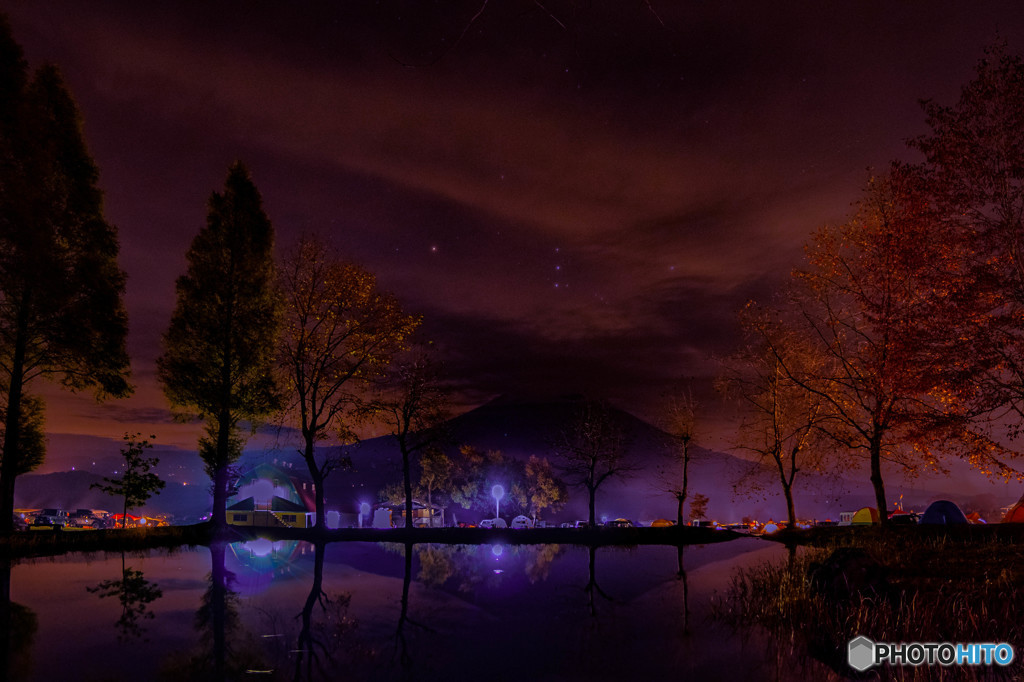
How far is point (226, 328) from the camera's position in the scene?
87.7ft

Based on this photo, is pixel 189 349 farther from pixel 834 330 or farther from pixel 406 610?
pixel 834 330

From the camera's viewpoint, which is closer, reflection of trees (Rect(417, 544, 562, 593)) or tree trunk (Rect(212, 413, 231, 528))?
reflection of trees (Rect(417, 544, 562, 593))

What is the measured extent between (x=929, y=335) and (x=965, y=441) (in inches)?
147

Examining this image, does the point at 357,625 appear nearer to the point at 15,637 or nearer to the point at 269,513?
the point at 15,637

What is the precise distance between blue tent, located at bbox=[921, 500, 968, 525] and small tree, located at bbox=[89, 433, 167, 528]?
139ft

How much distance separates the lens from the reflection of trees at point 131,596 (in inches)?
338

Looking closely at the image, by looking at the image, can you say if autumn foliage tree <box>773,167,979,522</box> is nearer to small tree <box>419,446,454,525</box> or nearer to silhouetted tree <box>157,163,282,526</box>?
silhouetted tree <box>157,163,282,526</box>

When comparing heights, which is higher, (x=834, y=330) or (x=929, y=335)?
(x=834, y=330)

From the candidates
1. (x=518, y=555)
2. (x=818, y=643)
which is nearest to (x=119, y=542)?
(x=518, y=555)

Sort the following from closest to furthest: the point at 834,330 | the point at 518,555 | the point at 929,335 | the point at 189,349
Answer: the point at 929,335, the point at 518,555, the point at 189,349, the point at 834,330

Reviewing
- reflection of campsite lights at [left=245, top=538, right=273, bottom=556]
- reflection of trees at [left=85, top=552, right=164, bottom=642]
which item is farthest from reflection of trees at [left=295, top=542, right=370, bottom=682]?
reflection of campsite lights at [left=245, top=538, right=273, bottom=556]

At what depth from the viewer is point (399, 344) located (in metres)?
31.9

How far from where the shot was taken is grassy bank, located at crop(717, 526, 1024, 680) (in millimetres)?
8742

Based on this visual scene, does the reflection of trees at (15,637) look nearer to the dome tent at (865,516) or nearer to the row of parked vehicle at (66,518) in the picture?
the dome tent at (865,516)
